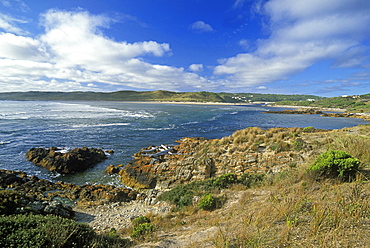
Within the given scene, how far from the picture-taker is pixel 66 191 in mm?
13367

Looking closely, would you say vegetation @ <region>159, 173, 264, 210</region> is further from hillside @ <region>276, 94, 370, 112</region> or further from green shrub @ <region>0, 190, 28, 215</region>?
hillside @ <region>276, 94, 370, 112</region>

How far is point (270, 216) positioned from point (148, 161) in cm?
1410

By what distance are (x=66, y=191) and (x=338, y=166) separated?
16.7m

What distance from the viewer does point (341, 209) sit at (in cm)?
417

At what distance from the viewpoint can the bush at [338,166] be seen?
6.80 m

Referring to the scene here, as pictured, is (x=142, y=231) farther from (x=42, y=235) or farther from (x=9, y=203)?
(x=9, y=203)

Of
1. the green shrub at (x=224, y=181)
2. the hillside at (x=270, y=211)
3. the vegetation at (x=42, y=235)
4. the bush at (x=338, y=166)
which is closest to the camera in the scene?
the hillside at (x=270, y=211)

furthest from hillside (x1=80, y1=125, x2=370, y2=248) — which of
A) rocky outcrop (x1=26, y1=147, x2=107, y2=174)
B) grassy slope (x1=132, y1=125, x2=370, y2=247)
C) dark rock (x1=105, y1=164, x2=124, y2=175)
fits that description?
rocky outcrop (x1=26, y1=147, x2=107, y2=174)

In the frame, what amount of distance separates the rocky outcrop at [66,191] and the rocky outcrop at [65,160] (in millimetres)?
2544

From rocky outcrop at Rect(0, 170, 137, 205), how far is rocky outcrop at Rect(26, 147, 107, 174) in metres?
2.54

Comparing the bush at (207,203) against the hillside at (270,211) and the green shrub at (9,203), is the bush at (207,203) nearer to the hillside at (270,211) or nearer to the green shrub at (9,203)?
the hillside at (270,211)

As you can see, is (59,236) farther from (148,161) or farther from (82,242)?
(148,161)

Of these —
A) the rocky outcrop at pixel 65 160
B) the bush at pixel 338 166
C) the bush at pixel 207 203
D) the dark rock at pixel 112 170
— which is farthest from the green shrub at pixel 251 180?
the rocky outcrop at pixel 65 160

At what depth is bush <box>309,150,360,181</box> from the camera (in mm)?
6801
